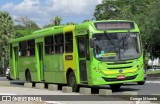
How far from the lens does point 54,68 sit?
79.0 feet

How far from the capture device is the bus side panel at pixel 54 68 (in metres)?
22.9

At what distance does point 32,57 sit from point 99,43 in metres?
8.68

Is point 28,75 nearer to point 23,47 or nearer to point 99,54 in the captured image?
point 23,47

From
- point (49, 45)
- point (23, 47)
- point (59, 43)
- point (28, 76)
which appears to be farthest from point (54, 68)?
point (23, 47)

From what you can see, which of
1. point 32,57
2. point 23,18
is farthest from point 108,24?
point 23,18

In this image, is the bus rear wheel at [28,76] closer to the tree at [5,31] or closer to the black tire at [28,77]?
the black tire at [28,77]

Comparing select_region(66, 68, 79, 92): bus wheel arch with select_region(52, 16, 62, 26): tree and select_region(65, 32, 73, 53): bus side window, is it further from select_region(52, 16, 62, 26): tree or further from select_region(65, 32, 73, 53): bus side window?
select_region(52, 16, 62, 26): tree

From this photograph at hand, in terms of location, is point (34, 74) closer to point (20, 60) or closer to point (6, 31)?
point (20, 60)

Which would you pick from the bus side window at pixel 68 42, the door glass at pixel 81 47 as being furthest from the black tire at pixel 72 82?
the door glass at pixel 81 47

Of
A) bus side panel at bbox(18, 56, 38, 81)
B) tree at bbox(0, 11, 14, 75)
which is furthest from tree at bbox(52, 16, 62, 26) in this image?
bus side panel at bbox(18, 56, 38, 81)

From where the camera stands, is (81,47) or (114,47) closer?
(114,47)

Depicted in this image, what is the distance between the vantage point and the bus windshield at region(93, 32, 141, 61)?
64.2 ft

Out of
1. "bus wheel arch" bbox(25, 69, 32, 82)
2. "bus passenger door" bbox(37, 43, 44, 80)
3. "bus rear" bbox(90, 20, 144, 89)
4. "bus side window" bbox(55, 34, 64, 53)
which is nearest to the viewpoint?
"bus rear" bbox(90, 20, 144, 89)

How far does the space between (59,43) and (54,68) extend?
5.86 feet
